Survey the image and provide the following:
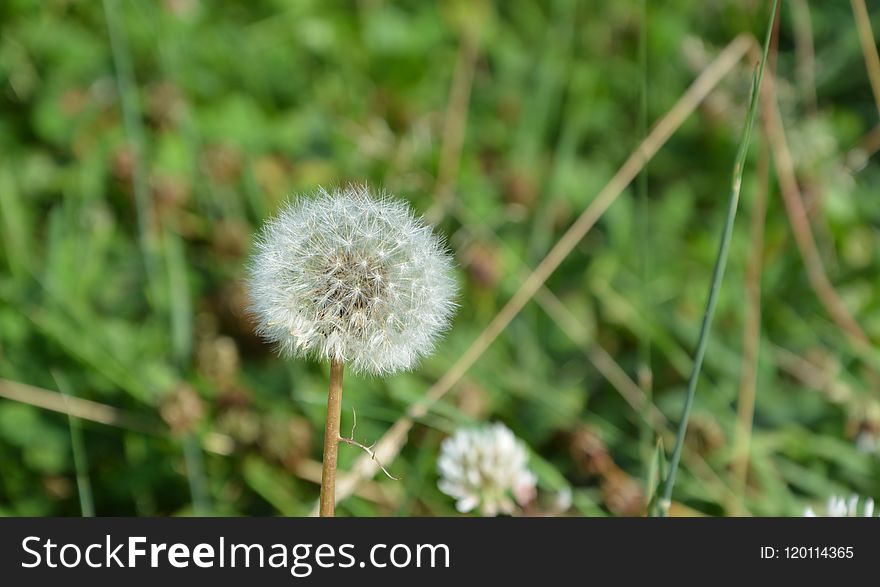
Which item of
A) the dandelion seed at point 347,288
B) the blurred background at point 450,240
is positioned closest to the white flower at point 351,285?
the dandelion seed at point 347,288

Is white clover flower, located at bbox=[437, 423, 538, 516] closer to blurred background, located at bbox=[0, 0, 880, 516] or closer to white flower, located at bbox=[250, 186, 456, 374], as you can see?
blurred background, located at bbox=[0, 0, 880, 516]

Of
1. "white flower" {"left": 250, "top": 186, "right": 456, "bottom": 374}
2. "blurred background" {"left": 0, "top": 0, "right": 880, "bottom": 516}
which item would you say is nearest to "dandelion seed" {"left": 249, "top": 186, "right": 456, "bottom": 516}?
"white flower" {"left": 250, "top": 186, "right": 456, "bottom": 374}

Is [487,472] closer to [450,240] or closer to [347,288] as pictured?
[347,288]

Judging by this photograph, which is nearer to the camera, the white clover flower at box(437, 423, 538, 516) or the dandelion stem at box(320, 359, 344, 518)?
the dandelion stem at box(320, 359, 344, 518)

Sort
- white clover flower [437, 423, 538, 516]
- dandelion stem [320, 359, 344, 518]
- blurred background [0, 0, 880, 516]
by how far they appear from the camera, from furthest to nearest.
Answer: blurred background [0, 0, 880, 516], white clover flower [437, 423, 538, 516], dandelion stem [320, 359, 344, 518]

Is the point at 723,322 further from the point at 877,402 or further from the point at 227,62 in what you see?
the point at 227,62
